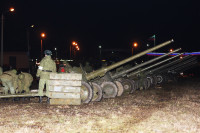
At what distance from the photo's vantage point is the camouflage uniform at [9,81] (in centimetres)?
1126

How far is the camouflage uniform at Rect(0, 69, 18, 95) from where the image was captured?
1126cm

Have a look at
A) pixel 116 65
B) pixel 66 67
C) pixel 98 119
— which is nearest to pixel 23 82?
pixel 66 67

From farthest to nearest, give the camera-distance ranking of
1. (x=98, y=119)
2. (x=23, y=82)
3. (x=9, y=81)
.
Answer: (x=23, y=82) < (x=9, y=81) < (x=98, y=119)

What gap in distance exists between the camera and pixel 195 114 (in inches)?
348

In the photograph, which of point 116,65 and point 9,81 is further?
point 116,65

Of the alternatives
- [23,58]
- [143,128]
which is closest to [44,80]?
[143,128]

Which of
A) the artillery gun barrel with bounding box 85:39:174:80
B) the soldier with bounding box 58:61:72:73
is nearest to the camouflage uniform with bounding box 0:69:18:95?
the soldier with bounding box 58:61:72:73

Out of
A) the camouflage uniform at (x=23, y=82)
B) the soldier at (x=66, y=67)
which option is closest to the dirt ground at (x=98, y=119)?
the camouflage uniform at (x=23, y=82)

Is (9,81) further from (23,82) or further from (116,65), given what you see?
(116,65)

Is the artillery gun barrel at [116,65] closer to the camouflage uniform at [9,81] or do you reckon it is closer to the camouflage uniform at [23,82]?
the camouflage uniform at [23,82]

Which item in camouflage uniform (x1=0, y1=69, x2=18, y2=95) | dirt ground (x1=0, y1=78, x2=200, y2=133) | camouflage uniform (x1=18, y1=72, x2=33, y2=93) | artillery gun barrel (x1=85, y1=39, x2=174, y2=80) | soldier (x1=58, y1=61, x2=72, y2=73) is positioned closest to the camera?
dirt ground (x1=0, y1=78, x2=200, y2=133)

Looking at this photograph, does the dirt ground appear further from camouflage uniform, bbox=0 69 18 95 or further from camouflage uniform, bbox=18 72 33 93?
camouflage uniform, bbox=18 72 33 93

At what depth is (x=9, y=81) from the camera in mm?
11328

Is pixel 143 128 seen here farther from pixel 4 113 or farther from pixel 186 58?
pixel 186 58
